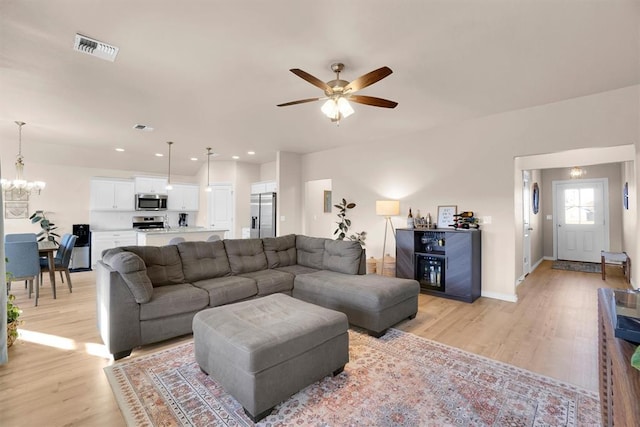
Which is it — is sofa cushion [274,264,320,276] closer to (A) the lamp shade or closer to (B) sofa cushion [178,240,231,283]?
(B) sofa cushion [178,240,231,283]

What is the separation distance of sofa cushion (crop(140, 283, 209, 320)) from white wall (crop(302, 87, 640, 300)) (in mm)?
3729

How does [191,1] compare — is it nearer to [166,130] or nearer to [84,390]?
[84,390]

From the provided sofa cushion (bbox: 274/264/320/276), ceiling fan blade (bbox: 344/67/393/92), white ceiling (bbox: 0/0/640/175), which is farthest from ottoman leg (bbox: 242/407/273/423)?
white ceiling (bbox: 0/0/640/175)

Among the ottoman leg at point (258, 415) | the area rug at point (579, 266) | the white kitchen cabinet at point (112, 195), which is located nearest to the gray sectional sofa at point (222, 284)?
the ottoman leg at point (258, 415)

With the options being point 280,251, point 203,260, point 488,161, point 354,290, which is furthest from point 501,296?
point 203,260

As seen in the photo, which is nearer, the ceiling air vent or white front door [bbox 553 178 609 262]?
the ceiling air vent

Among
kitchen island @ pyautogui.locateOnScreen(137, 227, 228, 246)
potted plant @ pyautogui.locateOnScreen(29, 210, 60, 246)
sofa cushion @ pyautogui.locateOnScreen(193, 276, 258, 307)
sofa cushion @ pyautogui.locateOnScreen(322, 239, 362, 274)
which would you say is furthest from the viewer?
potted plant @ pyautogui.locateOnScreen(29, 210, 60, 246)

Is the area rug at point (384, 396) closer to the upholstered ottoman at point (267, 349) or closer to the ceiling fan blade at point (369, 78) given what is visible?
the upholstered ottoman at point (267, 349)

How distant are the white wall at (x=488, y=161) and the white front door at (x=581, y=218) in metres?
3.72

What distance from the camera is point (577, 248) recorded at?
7.35m

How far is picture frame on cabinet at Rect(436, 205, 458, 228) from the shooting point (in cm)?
471

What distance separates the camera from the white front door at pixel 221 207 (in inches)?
318

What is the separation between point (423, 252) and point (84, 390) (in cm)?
442

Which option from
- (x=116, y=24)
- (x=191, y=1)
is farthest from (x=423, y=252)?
(x=116, y=24)
